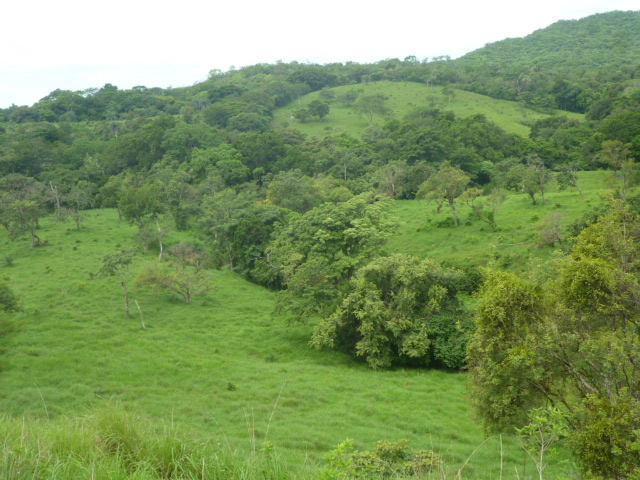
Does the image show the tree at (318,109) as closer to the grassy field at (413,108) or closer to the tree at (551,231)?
the grassy field at (413,108)

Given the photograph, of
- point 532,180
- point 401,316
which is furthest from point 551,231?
point 401,316

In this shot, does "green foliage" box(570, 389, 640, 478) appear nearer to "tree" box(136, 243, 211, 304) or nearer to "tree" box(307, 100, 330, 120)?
"tree" box(136, 243, 211, 304)

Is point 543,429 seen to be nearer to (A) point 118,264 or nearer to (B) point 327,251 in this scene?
(B) point 327,251

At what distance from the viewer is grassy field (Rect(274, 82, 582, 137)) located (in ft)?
260

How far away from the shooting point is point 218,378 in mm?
18984

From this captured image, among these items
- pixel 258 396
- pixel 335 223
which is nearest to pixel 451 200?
pixel 335 223

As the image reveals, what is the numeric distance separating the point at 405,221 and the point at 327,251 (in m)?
16.4

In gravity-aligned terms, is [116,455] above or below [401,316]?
above

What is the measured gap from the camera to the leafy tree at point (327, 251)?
25.0m

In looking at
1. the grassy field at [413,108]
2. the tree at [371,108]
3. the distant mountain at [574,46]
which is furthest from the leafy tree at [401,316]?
the distant mountain at [574,46]

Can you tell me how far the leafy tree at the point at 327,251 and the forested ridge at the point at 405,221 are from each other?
5.2 inches

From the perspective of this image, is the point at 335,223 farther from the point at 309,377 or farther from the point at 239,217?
the point at 239,217

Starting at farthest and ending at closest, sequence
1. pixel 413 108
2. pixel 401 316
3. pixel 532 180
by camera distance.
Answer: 1. pixel 413 108
2. pixel 532 180
3. pixel 401 316

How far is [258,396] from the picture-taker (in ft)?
55.8
